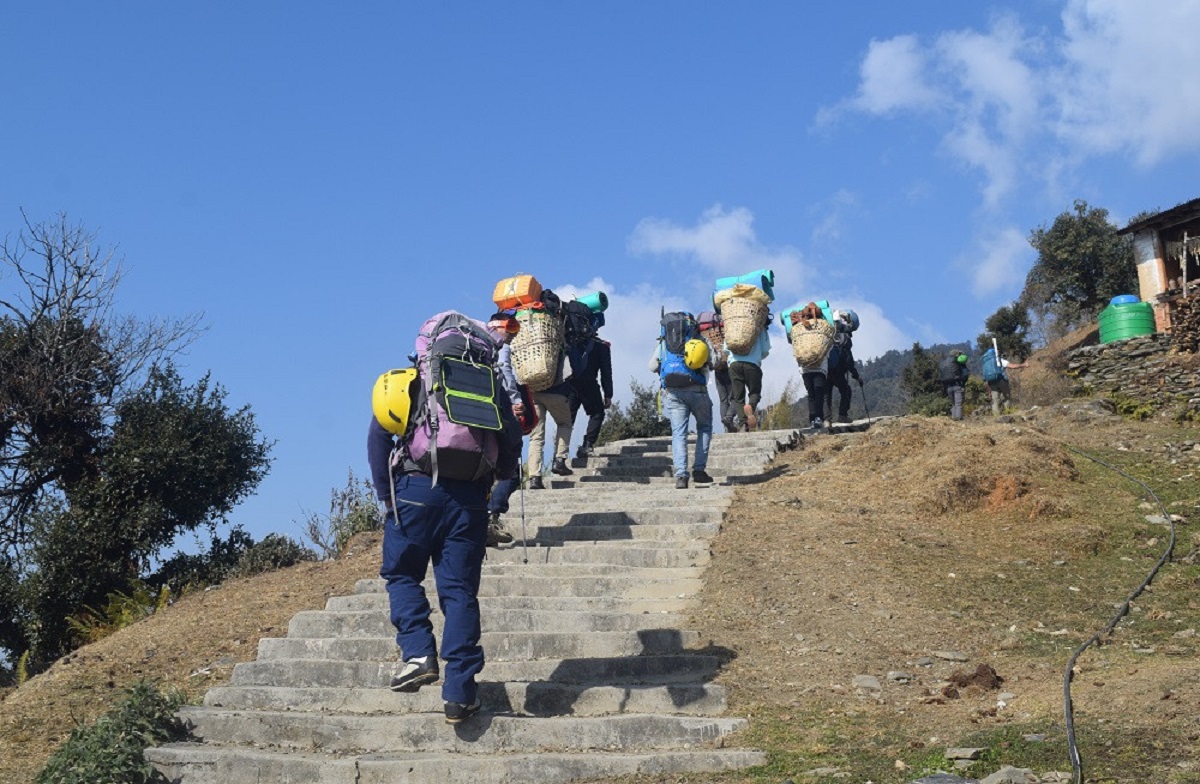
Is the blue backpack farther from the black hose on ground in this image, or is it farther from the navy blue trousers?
the navy blue trousers

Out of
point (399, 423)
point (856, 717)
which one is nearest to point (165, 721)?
point (399, 423)

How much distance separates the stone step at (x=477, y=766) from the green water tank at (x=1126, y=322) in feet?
53.8

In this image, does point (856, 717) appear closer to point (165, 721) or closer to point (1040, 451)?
point (165, 721)

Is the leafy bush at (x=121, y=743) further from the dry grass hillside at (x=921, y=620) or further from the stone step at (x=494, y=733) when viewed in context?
the dry grass hillside at (x=921, y=620)

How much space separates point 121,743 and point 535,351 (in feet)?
22.0

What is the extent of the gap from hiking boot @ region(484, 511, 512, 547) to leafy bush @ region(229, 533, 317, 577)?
3.83 meters

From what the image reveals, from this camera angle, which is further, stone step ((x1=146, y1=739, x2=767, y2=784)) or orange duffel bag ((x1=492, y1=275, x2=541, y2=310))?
orange duffel bag ((x1=492, y1=275, x2=541, y2=310))

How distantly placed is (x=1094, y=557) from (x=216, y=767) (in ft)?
23.6

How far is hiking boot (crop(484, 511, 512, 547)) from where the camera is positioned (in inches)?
402

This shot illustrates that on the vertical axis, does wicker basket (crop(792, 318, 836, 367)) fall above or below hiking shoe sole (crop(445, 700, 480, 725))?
above

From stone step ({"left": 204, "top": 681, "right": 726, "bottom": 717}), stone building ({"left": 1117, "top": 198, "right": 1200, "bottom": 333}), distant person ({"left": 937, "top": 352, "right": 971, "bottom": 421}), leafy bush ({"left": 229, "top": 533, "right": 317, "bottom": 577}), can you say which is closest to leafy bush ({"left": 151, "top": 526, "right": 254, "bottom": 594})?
leafy bush ({"left": 229, "top": 533, "right": 317, "bottom": 577})

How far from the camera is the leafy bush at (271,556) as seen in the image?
13.4m

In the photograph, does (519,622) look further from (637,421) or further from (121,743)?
(637,421)

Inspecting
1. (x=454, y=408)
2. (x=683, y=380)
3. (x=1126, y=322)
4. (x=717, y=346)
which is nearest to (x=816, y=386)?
(x=717, y=346)
